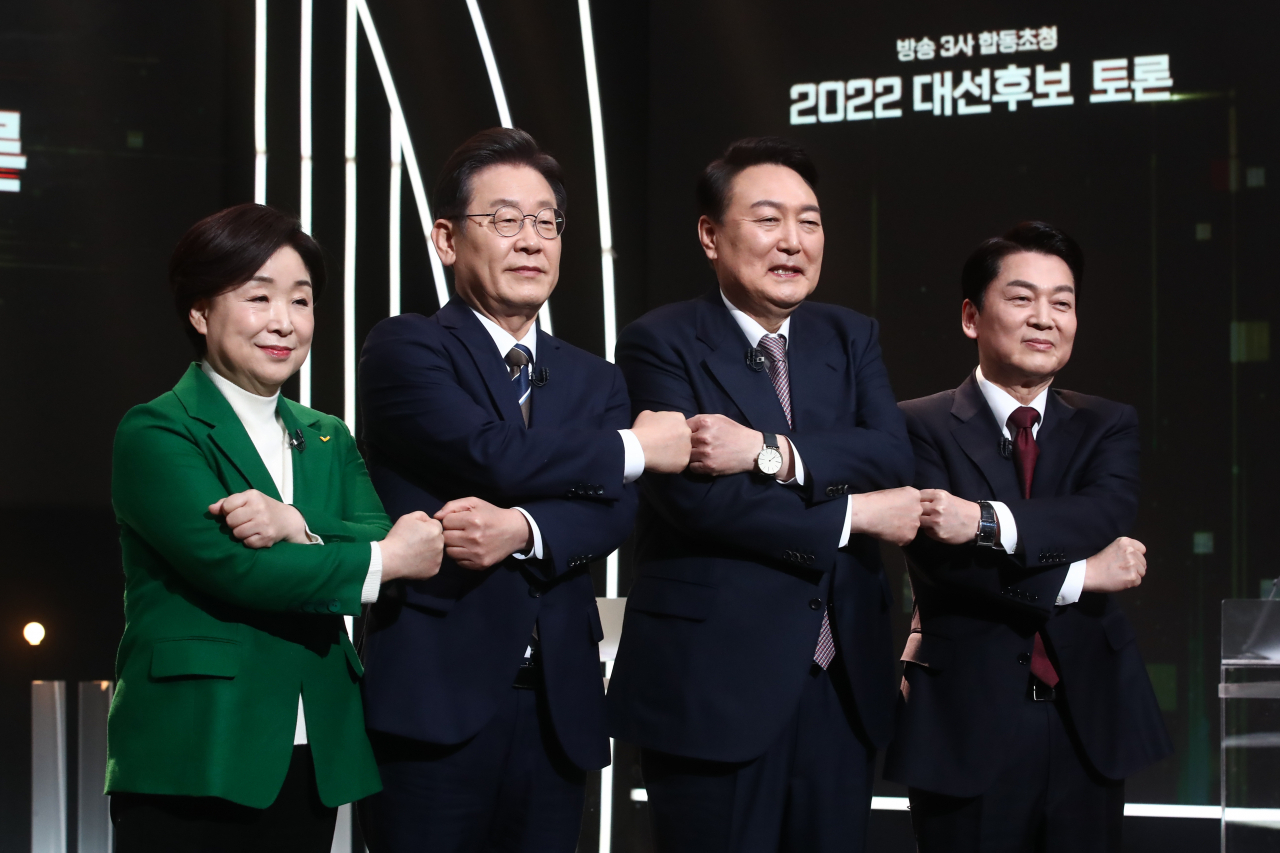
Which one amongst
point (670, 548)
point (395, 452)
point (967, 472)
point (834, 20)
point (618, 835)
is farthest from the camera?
point (834, 20)

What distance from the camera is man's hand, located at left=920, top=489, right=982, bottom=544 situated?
2.42 metres

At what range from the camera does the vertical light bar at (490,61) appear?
15.5 ft

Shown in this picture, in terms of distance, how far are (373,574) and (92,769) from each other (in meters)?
2.10

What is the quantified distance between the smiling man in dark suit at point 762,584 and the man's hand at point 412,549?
484 mm

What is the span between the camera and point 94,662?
12.4ft

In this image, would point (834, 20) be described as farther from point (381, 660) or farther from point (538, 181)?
point (381, 660)

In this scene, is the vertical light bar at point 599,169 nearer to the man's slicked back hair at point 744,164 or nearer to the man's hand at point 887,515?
the man's slicked back hair at point 744,164

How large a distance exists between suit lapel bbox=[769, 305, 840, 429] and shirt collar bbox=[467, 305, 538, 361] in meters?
0.51

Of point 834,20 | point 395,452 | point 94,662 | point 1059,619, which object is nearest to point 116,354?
point 94,662

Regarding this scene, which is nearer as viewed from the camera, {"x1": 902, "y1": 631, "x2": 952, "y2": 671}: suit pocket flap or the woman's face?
the woman's face

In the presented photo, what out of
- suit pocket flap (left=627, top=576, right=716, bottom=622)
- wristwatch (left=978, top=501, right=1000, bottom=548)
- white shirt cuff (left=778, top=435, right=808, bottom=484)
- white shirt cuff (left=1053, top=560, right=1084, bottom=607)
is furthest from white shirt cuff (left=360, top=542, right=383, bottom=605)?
white shirt cuff (left=1053, top=560, right=1084, bottom=607)

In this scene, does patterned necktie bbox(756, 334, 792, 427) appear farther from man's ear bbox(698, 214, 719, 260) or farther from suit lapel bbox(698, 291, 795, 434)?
man's ear bbox(698, 214, 719, 260)

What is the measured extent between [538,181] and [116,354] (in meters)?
2.10

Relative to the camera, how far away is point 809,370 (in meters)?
2.55
